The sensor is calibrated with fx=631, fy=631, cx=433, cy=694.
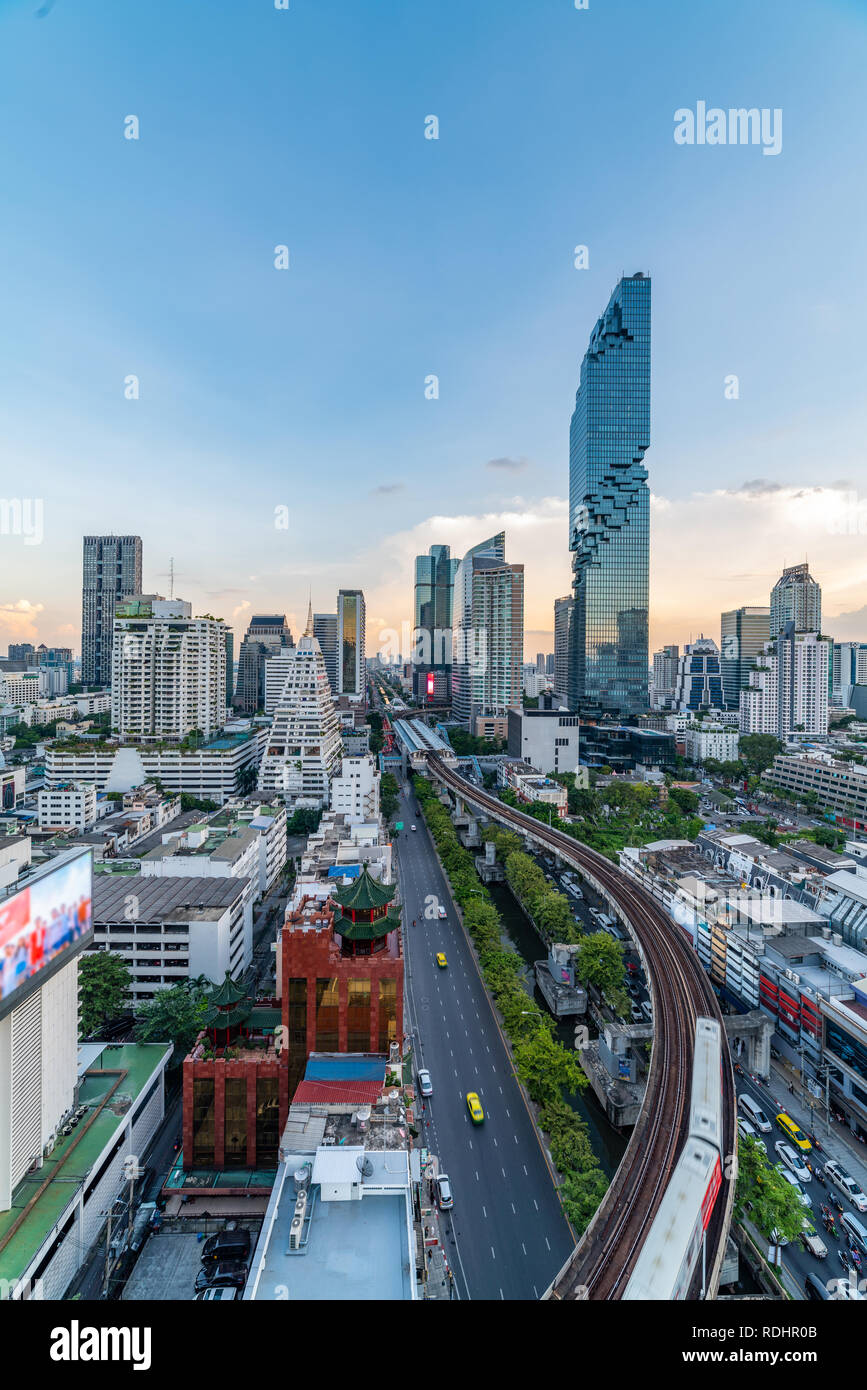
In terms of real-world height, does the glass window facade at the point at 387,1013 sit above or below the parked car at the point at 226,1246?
above

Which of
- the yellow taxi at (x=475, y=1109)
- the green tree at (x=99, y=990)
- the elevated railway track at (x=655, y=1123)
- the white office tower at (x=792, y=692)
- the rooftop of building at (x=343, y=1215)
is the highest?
the white office tower at (x=792, y=692)

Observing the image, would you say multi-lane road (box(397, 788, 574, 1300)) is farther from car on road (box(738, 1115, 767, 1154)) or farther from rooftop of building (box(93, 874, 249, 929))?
rooftop of building (box(93, 874, 249, 929))

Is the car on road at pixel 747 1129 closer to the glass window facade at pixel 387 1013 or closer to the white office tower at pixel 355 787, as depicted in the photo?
the glass window facade at pixel 387 1013

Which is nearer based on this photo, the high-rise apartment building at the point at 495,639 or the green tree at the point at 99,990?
the green tree at the point at 99,990

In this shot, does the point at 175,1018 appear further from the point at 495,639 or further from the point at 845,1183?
the point at 495,639

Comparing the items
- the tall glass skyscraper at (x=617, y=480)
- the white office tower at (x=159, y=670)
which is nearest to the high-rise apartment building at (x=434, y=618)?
the tall glass skyscraper at (x=617, y=480)

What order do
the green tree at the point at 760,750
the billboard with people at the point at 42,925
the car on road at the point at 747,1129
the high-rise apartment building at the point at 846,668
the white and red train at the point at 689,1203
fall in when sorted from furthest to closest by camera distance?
the high-rise apartment building at the point at 846,668, the green tree at the point at 760,750, the car on road at the point at 747,1129, the billboard with people at the point at 42,925, the white and red train at the point at 689,1203

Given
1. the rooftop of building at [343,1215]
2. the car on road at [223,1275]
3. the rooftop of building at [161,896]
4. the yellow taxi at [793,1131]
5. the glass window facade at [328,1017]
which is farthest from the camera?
the rooftop of building at [161,896]
